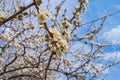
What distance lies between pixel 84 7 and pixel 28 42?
3.17m

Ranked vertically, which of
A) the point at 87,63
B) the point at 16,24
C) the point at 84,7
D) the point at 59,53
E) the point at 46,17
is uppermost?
the point at 16,24

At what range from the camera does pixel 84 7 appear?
695cm

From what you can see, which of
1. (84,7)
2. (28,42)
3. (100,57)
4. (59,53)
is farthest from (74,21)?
(59,53)

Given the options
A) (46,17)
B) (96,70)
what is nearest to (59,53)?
(46,17)

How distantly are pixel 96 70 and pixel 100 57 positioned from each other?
0.53 metres

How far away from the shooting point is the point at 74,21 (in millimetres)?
7613

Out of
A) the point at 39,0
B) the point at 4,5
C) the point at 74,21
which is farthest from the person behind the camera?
the point at 4,5

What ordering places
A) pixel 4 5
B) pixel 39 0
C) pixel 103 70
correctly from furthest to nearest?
pixel 4 5 → pixel 103 70 → pixel 39 0

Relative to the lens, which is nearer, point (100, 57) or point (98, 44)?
point (98, 44)

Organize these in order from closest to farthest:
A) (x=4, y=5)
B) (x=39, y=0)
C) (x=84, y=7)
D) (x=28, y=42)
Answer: (x=39, y=0) → (x=84, y=7) → (x=28, y=42) → (x=4, y=5)

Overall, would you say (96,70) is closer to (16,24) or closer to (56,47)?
(16,24)

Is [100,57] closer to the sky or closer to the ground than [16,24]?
closer to the ground

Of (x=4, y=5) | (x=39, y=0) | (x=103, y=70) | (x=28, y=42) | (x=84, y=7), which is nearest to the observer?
(x=39, y=0)

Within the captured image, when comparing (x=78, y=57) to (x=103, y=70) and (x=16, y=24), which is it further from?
(x=16, y=24)
